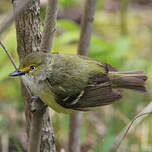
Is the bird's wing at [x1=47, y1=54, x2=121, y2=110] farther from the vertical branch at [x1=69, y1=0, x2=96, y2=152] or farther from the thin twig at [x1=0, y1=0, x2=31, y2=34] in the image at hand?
the thin twig at [x1=0, y1=0, x2=31, y2=34]

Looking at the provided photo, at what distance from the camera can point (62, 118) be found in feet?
12.3

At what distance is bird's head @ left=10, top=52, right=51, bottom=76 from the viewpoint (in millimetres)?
2305

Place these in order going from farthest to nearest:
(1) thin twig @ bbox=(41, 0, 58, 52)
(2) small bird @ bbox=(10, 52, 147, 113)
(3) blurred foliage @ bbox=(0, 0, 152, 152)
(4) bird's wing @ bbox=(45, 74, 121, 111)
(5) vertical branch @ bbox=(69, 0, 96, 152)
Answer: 1. (3) blurred foliage @ bbox=(0, 0, 152, 152)
2. (5) vertical branch @ bbox=(69, 0, 96, 152)
3. (4) bird's wing @ bbox=(45, 74, 121, 111)
4. (2) small bird @ bbox=(10, 52, 147, 113)
5. (1) thin twig @ bbox=(41, 0, 58, 52)

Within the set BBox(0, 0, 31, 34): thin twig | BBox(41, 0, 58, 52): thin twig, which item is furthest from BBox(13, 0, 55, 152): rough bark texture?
BBox(0, 0, 31, 34): thin twig

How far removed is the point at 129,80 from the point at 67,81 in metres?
0.54

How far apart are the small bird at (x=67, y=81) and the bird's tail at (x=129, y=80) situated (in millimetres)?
59

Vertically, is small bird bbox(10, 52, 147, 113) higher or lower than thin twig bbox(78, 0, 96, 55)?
lower

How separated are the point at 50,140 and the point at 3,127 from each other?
1.18 m

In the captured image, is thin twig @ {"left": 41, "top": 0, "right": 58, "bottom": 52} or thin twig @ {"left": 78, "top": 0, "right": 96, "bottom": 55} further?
thin twig @ {"left": 78, "top": 0, "right": 96, "bottom": 55}

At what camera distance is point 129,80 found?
294 cm

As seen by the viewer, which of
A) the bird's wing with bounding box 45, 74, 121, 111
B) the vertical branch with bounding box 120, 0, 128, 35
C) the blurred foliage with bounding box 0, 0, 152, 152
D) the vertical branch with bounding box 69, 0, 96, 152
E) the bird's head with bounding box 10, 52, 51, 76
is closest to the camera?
the bird's head with bounding box 10, 52, 51, 76

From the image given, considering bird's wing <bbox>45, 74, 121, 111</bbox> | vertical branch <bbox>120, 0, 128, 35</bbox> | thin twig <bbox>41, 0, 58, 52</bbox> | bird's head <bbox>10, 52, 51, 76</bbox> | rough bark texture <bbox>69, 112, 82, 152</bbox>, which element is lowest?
rough bark texture <bbox>69, 112, 82, 152</bbox>

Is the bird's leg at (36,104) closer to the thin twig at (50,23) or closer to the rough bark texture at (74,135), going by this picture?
the thin twig at (50,23)

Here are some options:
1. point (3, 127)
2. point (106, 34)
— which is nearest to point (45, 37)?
point (3, 127)
